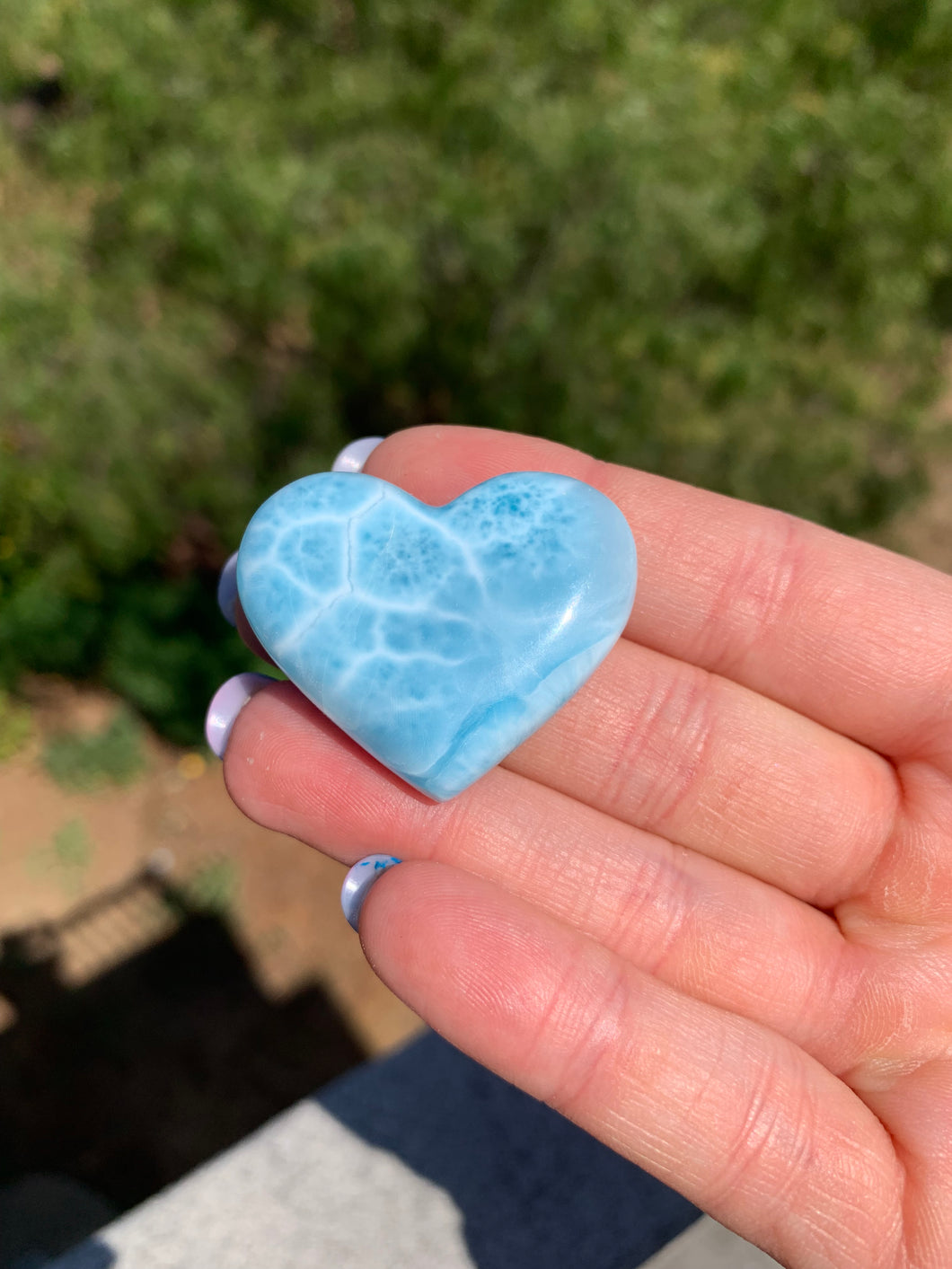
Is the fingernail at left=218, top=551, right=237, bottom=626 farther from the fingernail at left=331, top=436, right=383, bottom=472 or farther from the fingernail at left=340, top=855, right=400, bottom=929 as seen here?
the fingernail at left=340, top=855, right=400, bottom=929

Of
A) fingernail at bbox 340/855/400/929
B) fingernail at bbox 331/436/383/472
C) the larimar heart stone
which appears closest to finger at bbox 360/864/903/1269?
fingernail at bbox 340/855/400/929

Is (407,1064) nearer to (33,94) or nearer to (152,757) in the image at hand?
(152,757)

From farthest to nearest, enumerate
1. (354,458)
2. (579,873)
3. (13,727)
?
(13,727)
(354,458)
(579,873)

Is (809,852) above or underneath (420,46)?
underneath

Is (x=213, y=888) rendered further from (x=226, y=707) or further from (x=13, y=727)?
(x=226, y=707)

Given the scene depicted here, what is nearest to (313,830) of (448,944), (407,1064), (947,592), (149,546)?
(448,944)

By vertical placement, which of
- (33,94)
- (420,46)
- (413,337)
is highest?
(420,46)

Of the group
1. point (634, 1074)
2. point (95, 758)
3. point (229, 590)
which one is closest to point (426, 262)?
point (229, 590)

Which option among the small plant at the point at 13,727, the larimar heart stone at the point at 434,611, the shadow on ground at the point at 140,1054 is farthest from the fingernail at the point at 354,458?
the small plant at the point at 13,727
